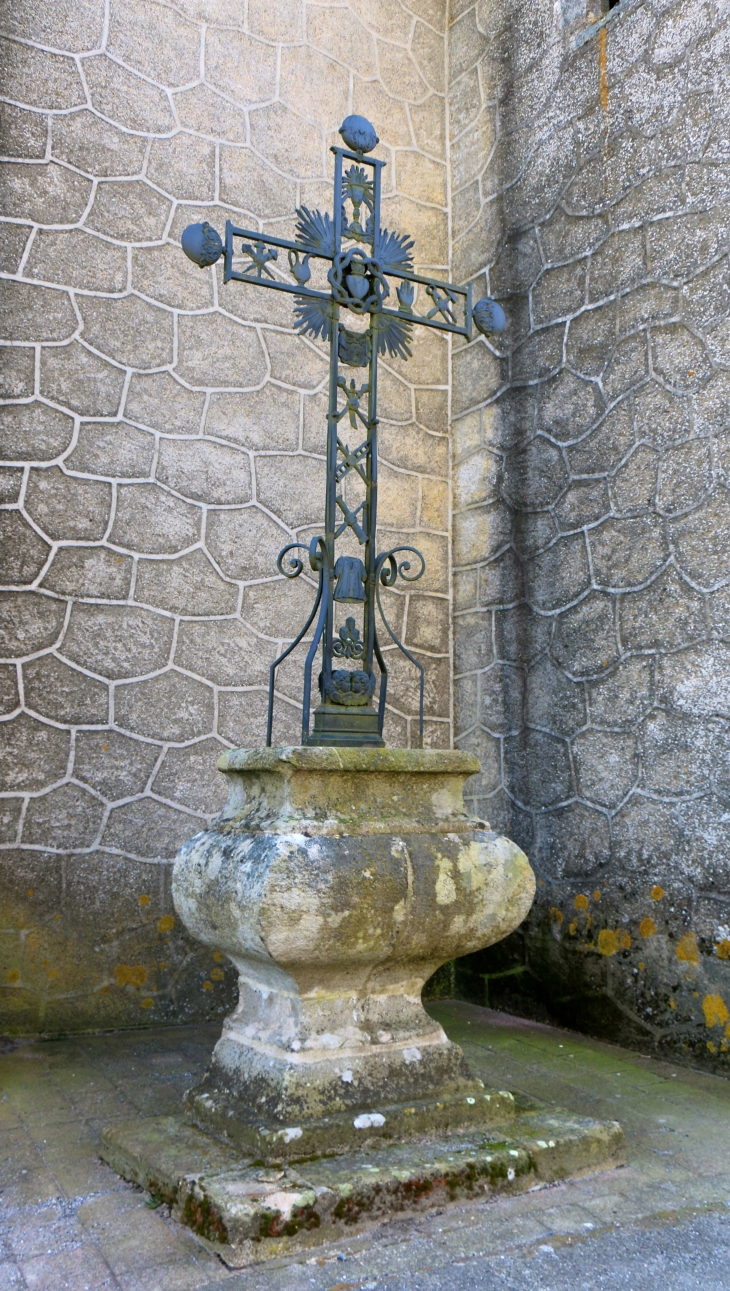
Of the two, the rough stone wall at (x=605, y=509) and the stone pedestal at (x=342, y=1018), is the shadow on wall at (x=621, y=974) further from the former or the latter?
the stone pedestal at (x=342, y=1018)

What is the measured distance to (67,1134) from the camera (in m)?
2.18

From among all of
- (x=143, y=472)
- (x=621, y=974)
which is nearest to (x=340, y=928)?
(x=621, y=974)

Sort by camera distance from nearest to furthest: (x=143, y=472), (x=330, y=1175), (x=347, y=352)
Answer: (x=330, y=1175) < (x=347, y=352) < (x=143, y=472)

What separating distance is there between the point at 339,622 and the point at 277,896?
232 cm

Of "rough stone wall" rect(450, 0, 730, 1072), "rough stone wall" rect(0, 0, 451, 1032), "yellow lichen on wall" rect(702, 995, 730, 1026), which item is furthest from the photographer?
"rough stone wall" rect(0, 0, 451, 1032)

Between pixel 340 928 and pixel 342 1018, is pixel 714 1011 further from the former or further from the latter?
pixel 340 928

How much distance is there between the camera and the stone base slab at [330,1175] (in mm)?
1593

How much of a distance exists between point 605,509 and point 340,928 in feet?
6.32

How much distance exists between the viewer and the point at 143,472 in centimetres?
338

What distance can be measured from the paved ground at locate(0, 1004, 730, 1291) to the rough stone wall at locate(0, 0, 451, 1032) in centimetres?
68

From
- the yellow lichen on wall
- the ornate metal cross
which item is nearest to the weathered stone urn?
the ornate metal cross

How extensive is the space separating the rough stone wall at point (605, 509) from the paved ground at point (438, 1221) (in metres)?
0.53

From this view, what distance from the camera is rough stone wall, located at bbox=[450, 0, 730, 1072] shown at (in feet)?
9.31

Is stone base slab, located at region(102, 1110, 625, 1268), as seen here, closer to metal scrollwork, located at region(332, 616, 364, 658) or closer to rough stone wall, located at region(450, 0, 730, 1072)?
rough stone wall, located at region(450, 0, 730, 1072)
